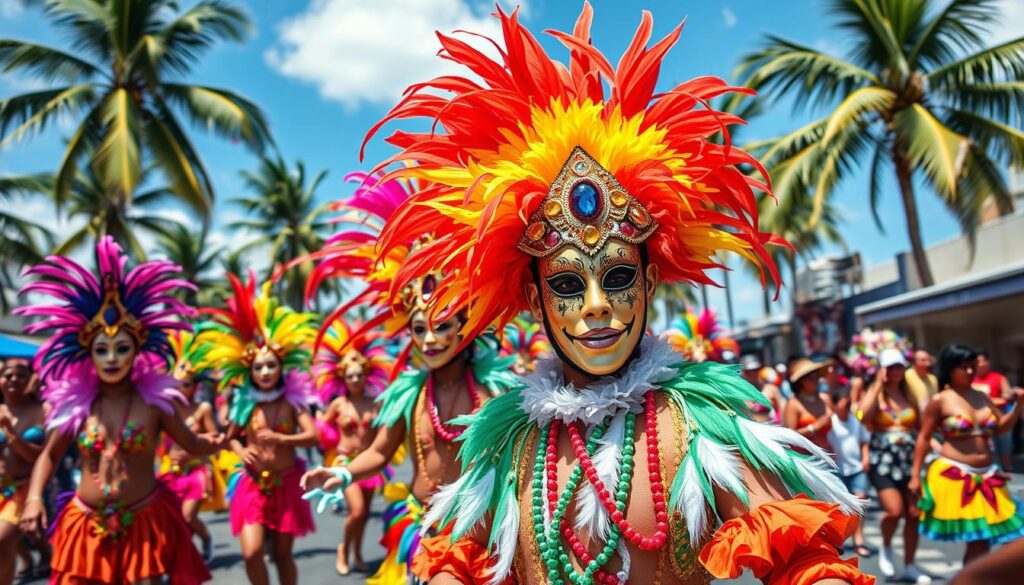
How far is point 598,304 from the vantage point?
2.15 m

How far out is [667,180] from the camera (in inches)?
83.5

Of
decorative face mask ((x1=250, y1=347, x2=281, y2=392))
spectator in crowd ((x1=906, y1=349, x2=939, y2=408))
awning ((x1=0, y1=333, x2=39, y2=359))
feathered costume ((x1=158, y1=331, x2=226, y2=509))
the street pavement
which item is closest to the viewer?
decorative face mask ((x1=250, y1=347, x2=281, y2=392))

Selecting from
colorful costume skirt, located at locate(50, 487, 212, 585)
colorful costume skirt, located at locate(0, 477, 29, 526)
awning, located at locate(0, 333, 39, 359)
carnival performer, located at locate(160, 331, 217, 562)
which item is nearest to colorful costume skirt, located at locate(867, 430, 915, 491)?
colorful costume skirt, located at locate(50, 487, 212, 585)

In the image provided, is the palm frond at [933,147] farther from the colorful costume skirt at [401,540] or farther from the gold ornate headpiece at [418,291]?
the colorful costume skirt at [401,540]

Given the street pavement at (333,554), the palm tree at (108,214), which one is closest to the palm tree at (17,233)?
the palm tree at (108,214)

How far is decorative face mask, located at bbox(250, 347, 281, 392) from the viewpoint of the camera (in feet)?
18.5

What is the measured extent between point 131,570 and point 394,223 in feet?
9.52

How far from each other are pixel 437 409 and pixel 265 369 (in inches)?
98.2

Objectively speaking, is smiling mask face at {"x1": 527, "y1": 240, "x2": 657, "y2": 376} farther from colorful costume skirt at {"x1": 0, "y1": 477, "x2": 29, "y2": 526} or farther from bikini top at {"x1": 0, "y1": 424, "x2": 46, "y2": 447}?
bikini top at {"x1": 0, "y1": 424, "x2": 46, "y2": 447}

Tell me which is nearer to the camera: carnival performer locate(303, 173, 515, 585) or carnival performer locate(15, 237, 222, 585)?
carnival performer locate(303, 173, 515, 585)

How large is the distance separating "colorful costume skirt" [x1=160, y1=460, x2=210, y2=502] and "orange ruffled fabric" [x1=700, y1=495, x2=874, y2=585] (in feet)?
21.2

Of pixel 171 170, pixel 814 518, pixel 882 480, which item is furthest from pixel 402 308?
pixel 171 170

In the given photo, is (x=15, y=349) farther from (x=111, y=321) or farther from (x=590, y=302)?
(x=590, y=302)

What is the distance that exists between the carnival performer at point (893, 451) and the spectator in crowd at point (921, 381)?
0.05 metres
